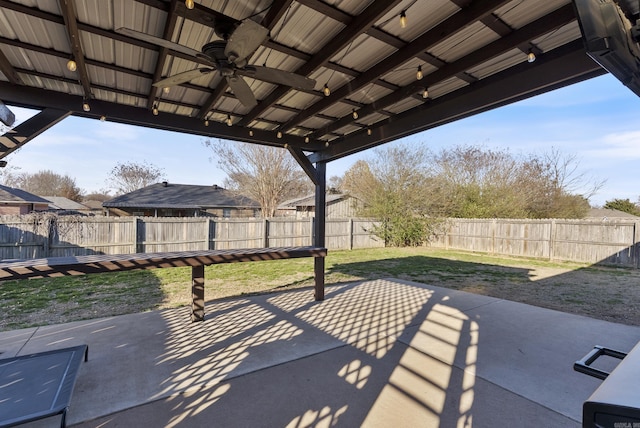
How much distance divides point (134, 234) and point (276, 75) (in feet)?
25.5

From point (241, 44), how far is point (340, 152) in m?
3.25

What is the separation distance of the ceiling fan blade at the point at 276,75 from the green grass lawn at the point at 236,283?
11.7 ft

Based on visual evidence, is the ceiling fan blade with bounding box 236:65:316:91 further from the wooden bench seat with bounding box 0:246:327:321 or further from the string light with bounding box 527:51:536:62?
the wooden bench seat with bounding box 0:246:327:321

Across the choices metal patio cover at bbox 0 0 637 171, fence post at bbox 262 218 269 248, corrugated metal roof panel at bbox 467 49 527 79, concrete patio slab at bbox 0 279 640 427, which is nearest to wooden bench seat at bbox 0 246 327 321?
concrete patio slab at bbox 0 279 640 427

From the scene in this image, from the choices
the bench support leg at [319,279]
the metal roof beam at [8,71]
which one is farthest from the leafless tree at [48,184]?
the bench support leg at [319,279]

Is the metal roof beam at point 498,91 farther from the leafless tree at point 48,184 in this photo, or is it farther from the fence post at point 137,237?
the leafless tree at point 48,184

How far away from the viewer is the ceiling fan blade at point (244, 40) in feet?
6.70

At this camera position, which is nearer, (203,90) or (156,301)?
(203,90)

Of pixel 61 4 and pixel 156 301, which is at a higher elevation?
pixel 61 4

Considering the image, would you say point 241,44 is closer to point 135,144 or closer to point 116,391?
point 116,391

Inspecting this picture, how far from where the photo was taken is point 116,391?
A: 7.40ft

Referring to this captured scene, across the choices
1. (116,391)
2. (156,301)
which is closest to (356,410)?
(116,391)

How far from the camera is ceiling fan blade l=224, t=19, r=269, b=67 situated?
6.70 ft

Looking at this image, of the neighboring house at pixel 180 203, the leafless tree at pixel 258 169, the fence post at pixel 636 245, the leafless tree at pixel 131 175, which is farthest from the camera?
the leafless tree at pixel 131 175
